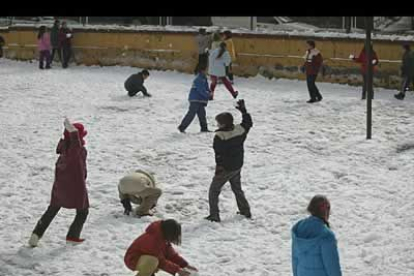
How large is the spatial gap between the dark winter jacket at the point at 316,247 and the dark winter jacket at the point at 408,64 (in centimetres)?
1099

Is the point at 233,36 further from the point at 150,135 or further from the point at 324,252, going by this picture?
the point at 324,252

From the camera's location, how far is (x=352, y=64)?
17547 mm

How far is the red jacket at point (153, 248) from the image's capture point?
5523 mm

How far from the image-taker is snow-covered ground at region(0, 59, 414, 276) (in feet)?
25.0

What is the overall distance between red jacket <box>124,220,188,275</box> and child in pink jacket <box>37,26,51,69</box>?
16.4 metres

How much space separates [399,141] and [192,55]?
900 cm

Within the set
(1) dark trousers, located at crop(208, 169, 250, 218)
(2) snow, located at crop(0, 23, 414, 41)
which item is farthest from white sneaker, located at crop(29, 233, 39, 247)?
(2) snow, located at crop(0, 23, 414, 41)

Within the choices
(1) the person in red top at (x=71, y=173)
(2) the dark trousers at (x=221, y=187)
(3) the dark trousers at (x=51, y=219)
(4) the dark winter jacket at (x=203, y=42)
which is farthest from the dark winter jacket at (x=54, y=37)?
(1) the person in red top at (x=71, y=173)

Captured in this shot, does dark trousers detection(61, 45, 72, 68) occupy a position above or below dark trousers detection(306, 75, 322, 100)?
above

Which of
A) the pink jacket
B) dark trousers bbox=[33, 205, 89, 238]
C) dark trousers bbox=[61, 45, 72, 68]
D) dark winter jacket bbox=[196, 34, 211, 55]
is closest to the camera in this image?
dark trousers bbox=[33, 205, 89, 238]

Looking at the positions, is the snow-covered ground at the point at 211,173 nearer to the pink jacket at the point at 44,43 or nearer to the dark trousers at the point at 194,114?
the dark trousers at the point at 194,114

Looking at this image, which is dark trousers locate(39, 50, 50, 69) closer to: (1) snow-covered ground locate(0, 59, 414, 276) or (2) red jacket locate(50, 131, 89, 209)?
(1) snow-covered ground locate(0, 59, 414, 276)

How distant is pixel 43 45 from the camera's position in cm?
2112
